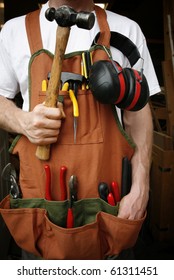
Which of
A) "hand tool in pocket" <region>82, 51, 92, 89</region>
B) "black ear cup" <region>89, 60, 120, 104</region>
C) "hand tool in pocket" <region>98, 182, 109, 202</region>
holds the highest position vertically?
"hand tool in pocket" <region>82, 51, 92, 89</region>

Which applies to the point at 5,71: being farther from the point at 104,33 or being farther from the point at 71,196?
the point at 71,196

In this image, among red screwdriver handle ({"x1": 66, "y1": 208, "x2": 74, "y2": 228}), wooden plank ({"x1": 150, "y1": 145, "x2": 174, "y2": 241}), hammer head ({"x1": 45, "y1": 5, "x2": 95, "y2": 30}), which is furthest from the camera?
wooden plank ({"x1": 150, "y1": 145, "x2": 174, "y2": 241})

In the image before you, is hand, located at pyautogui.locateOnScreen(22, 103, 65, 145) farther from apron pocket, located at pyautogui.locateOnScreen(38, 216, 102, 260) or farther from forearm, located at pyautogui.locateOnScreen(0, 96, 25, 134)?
apron pocket, located at pyautogui.locateOnScreen(38, 216, 102, 260)

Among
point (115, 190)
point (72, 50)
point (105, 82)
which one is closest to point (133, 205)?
point (115, 190)

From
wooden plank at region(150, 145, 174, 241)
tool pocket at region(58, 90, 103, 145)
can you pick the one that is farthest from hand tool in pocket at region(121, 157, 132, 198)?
wooden plank at region(150, 145, 174, 241)

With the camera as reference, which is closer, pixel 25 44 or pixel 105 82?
pixel 105 82

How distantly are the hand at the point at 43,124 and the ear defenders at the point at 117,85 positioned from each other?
123mm

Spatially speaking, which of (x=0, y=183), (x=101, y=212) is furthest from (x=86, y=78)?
(x=0, y=183)

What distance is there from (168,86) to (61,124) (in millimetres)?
1634

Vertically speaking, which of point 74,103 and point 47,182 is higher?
point 74,103

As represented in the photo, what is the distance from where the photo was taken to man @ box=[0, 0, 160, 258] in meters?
0.94

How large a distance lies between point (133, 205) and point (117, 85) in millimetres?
387

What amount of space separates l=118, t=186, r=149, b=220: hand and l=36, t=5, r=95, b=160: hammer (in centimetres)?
28

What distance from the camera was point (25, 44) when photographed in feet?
3.10
